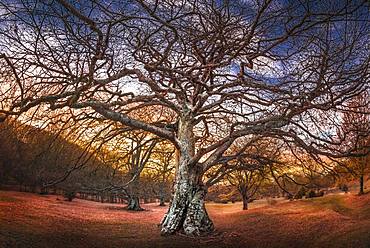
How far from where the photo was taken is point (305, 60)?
21.7 feet

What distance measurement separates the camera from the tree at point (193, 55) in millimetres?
4949

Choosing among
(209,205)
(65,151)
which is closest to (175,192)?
(65,151)

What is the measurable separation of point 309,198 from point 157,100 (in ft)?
36.5

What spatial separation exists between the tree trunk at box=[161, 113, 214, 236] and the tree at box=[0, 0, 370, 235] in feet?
0.10

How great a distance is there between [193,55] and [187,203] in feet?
14.5

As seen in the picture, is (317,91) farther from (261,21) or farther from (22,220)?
(22,220)

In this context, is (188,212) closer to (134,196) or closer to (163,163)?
(163,163)

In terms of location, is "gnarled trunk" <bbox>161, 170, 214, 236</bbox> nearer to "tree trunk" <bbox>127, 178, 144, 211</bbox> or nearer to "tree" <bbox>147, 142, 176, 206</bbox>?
"tree" <bbox>147, 142, 176, 206</bbox>

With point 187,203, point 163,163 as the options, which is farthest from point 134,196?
point 187,203

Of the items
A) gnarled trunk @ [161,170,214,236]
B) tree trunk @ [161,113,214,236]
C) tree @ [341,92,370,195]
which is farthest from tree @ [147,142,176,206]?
tree @ [341,92,370,195]

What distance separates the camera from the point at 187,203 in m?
9.22

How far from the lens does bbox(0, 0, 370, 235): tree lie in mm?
4949

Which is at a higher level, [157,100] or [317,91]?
[157,100]

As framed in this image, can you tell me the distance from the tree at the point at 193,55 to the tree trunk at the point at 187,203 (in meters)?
0.03
